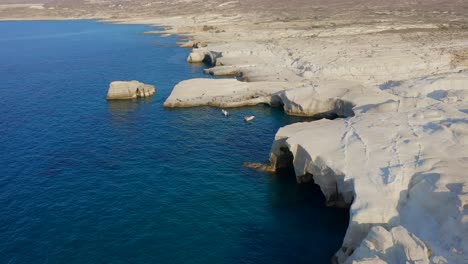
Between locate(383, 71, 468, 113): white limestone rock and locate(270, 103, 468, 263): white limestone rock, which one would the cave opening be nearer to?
locate(270, 103, 468, 263): white limestone rock

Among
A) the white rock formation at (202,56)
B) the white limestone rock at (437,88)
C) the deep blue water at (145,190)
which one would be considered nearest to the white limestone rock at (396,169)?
the deep blue water at (145,190)

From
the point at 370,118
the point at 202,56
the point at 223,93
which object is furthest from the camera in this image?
the point at 202,56

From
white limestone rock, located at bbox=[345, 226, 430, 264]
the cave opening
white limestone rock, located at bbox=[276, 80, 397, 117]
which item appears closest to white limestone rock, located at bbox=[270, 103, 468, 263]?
white limestone rock, located at bbox=[345, 226, 430, 264]

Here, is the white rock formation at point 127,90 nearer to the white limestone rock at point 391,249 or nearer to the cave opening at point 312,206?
the cave opening at point 312,206

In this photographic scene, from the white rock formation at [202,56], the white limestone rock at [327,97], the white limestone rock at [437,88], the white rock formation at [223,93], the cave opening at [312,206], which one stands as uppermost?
the white limestone rock at [437,88]

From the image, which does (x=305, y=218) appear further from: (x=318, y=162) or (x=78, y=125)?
(x=78, y=125)

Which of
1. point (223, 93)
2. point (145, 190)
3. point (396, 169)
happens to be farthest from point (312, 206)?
point (223, 93)

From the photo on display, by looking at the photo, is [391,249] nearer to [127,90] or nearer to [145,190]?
[145,190]
